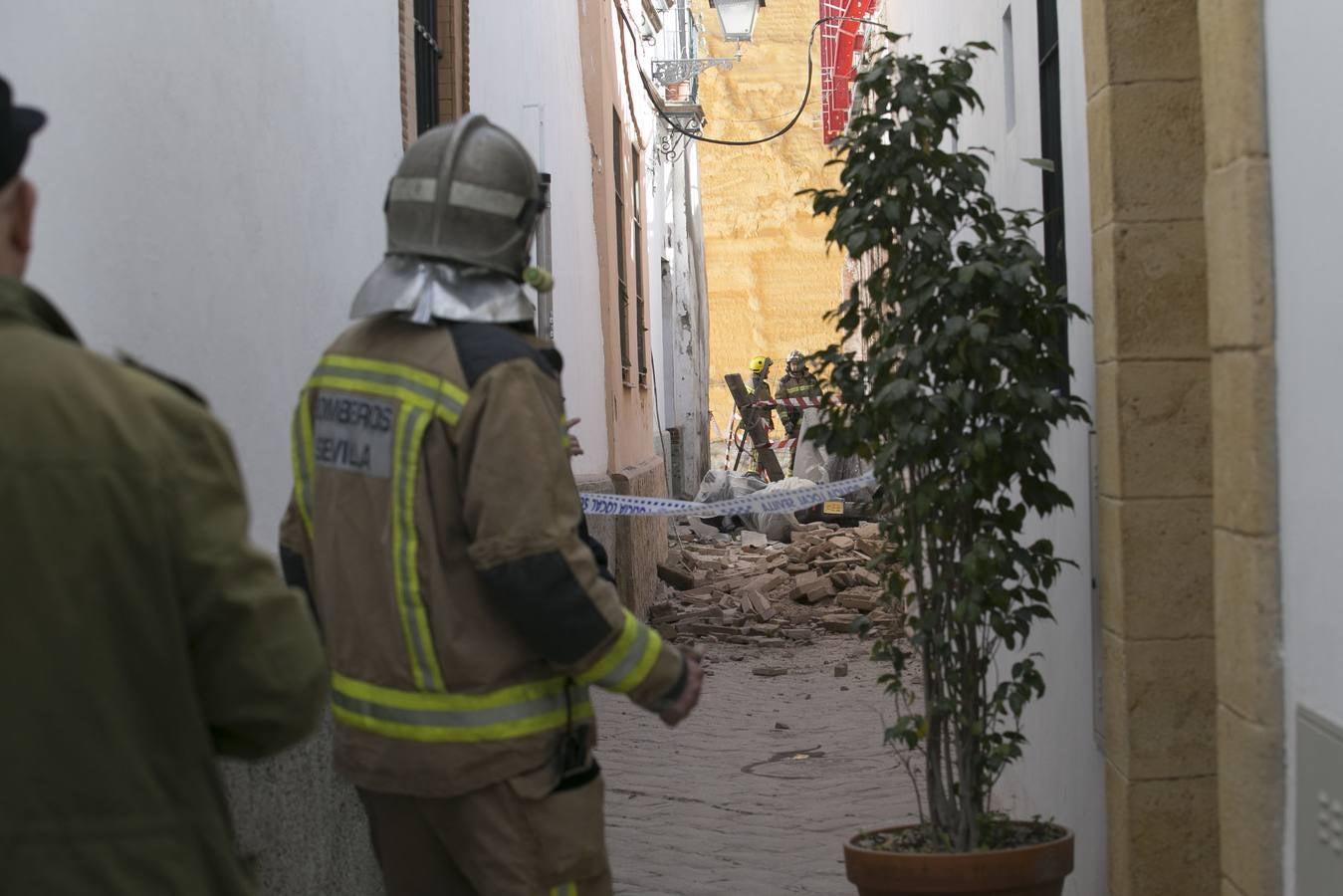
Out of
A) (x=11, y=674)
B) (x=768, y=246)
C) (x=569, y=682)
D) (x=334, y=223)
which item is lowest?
(x=569, y=682)

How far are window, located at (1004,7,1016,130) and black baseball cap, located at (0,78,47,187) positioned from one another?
4902 millimetres

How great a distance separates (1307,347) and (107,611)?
2.33 meters

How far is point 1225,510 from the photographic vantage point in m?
3.68

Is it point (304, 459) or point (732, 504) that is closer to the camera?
point (304, 459)

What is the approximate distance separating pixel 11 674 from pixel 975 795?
3.40 meters

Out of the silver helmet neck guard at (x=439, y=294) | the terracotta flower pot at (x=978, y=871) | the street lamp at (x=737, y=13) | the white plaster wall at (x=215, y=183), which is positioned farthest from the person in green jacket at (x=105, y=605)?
the street lamp at (x=737, y=13)

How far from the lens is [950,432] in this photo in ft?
15.0

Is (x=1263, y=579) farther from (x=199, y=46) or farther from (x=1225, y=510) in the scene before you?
(x=199, y=46)

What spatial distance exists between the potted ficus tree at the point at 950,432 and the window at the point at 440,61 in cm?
286

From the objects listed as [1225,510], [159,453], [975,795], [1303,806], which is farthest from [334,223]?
[159,453]

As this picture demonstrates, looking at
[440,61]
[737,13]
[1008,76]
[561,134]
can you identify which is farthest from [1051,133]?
[737,13]

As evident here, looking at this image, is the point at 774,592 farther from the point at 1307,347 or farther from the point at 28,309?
the point at 28,309

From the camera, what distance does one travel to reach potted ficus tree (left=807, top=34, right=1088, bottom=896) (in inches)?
176

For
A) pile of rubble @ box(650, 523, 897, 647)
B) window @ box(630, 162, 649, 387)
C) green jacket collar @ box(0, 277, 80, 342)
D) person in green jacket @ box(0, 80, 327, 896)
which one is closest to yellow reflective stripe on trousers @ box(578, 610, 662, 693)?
person in green jacket @ box(0, 80, 327, 896)
